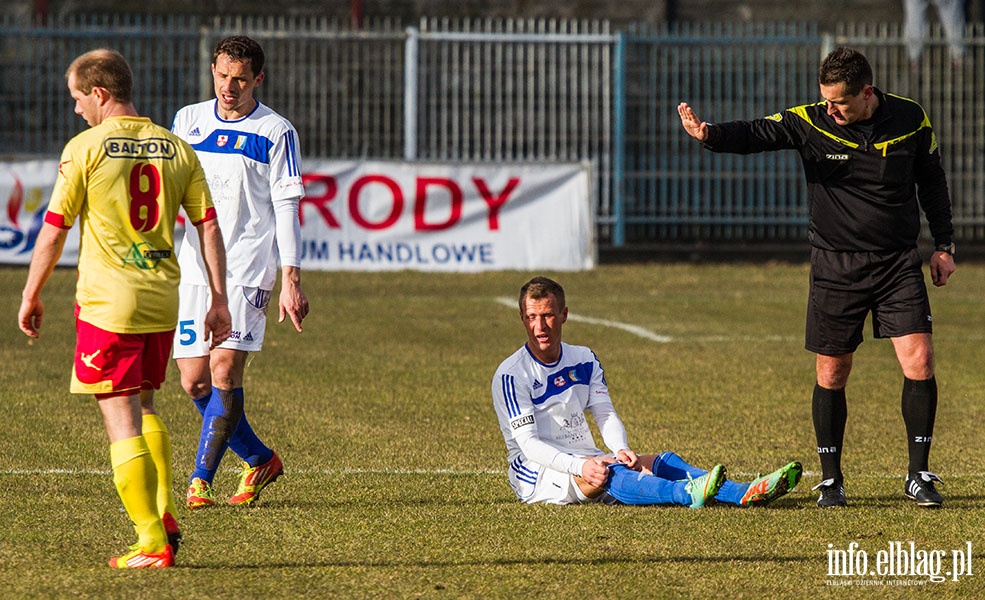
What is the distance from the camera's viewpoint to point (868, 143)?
6848mm

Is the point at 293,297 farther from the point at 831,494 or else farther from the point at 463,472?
the point at 831,494

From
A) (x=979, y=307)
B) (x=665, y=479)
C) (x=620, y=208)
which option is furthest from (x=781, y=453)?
(x=620, y=208)

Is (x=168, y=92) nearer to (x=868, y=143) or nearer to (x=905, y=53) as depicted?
(x=905, y=53)

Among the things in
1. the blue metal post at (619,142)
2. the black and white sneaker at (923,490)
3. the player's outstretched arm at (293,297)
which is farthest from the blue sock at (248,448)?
the blue metal post at (619,142)

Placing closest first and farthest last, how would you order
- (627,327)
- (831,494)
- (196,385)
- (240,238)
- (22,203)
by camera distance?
(196,385) → (240,238) → (831,494) → (627,327) → (22,203)

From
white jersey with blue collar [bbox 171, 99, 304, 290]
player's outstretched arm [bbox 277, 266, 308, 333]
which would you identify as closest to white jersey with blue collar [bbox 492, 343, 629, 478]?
player's outstretched arm [bbox 277, 266, 308, 333]

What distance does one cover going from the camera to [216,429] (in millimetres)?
6551

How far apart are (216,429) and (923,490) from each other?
10.3 ft

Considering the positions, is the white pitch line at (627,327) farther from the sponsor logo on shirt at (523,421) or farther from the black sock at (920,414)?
the sponsor logo on shirt at (523,421)

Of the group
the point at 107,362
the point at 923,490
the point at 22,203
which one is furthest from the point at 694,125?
the point at 22,203

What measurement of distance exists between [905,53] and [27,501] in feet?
57.0

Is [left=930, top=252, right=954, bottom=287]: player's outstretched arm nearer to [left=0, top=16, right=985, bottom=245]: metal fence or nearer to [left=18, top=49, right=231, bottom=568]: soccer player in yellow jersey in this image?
[left=18, top=49, right=231, bottom=568]: soccer player in yellow jersey

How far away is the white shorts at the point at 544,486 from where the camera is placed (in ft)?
21.7

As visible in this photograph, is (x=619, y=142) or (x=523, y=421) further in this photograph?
(x=619, y=142)
